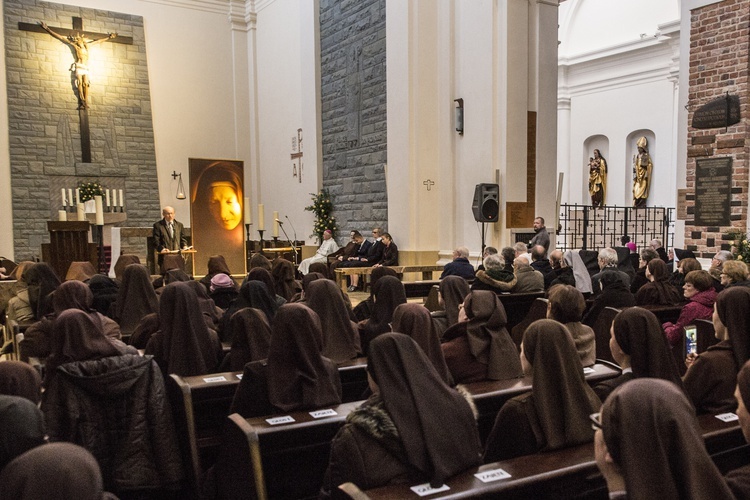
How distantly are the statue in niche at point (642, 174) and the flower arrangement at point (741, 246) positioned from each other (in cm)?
842

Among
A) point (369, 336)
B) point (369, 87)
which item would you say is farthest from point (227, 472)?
point (369, 87)

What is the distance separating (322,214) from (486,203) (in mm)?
5301

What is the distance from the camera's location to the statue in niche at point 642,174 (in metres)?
17.2

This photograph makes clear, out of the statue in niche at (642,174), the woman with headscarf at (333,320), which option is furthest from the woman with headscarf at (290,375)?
the statue in niche at (642,174)

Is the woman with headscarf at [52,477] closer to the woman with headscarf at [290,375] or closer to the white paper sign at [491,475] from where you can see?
the white paper sign at [491,475]

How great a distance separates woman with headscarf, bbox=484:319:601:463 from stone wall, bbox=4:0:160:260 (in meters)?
14.2

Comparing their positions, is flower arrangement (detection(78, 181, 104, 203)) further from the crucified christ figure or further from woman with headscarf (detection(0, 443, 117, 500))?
woman with headscarf (detection(0, 443, 117, 500))

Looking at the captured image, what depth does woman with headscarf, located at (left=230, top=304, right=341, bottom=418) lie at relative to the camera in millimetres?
3037

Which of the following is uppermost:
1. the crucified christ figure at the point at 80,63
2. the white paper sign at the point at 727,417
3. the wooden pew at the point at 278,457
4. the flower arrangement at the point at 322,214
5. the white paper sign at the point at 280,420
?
the crucified christ figure at the point at 80,63

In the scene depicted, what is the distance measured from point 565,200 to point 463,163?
9.57 meters

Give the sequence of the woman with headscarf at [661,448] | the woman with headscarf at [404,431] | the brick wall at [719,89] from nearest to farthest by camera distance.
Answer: the woman with headscarf at [661,448] → the woman with headscarf at [404,431] → the brick wall at [719,89]

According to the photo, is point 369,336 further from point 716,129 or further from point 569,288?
point 716,129

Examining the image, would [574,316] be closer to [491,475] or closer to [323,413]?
[323,413]

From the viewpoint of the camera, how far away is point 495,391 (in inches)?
130
